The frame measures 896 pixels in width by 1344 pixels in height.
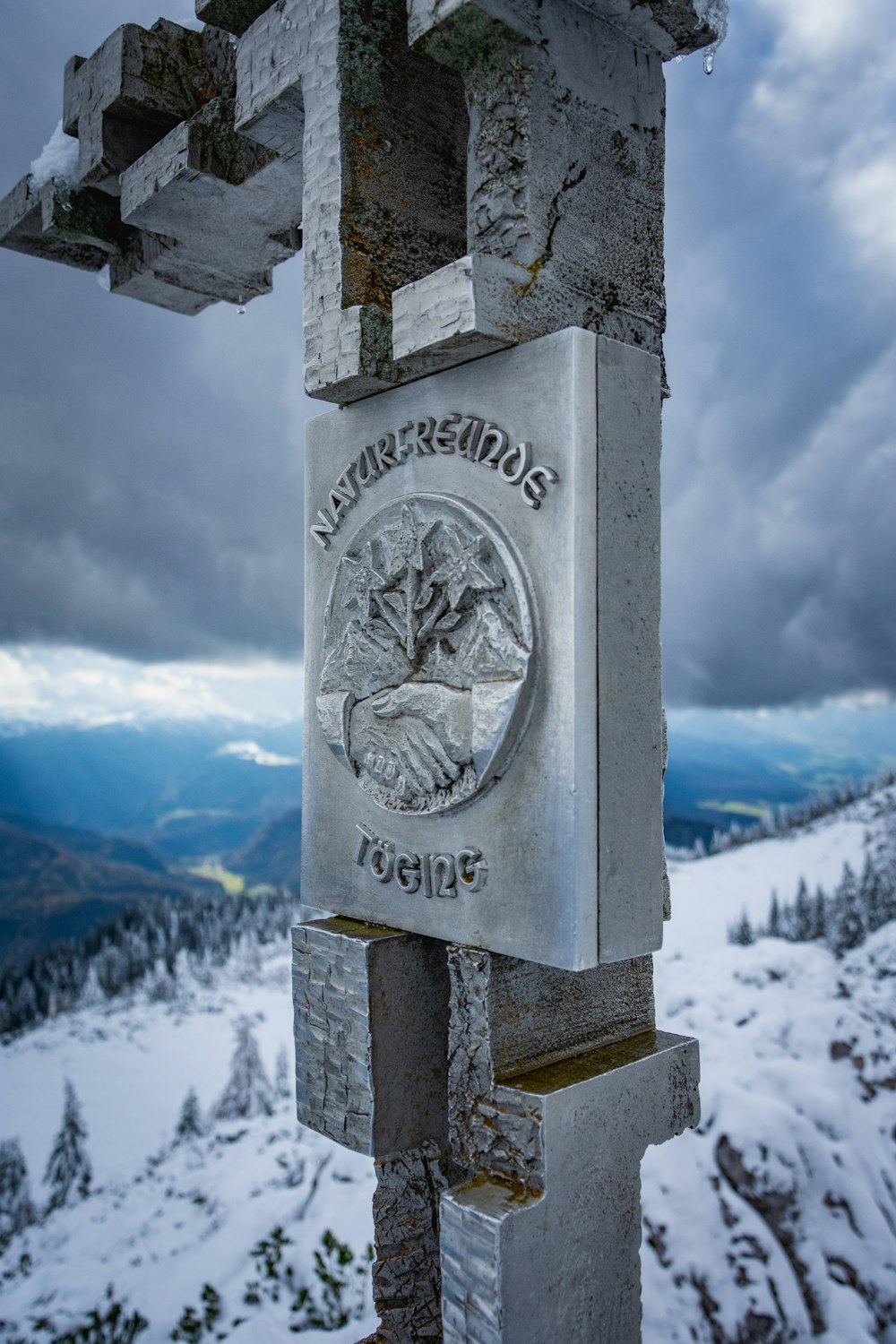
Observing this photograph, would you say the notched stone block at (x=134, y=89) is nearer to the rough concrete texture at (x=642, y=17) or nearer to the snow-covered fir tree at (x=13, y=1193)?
the rough concrete texture at (x=642, y=17)

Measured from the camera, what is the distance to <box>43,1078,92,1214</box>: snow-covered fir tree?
29.1 ft

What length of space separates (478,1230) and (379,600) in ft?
5.47

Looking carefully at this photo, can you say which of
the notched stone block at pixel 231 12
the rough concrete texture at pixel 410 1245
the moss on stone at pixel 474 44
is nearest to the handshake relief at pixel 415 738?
the rough concrete texture at pixel 410 1245

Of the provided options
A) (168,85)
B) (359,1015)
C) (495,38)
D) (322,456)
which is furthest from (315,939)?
(168,85)

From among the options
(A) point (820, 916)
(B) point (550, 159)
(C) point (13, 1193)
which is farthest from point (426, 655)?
(C) point (13, 1193)

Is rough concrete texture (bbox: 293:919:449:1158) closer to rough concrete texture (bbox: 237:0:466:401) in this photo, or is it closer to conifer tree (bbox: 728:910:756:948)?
rough concrete texture (bbox: 237:0:466:401)

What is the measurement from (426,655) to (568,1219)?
153cm

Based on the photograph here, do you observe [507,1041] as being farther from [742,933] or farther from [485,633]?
[742,933]

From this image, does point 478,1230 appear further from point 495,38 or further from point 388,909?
point 495,38

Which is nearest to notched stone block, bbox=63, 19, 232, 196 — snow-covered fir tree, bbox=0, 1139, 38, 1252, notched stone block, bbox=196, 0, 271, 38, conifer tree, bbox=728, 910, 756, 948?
notched stone block, bbox=196, 0, 271, 38

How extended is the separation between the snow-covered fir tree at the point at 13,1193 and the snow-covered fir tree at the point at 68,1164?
0.20 metres

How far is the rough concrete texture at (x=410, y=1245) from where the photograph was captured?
3082 millimetres

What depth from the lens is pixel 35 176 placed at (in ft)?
13.8

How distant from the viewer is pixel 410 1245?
10.2 ft
